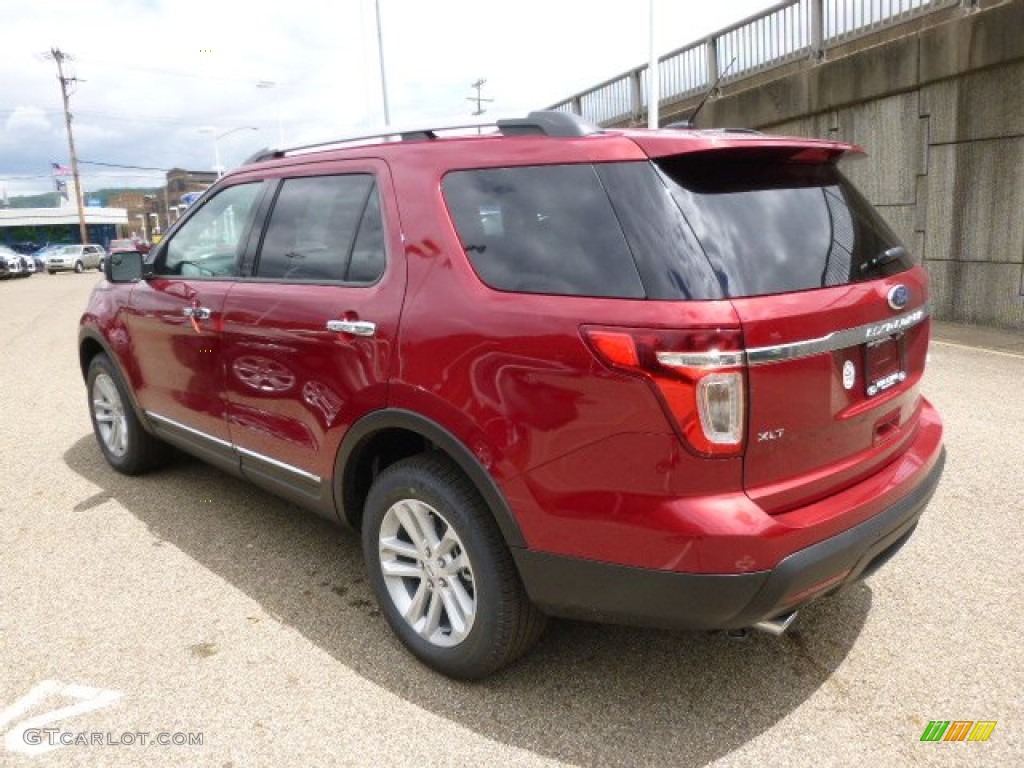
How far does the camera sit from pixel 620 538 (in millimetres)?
2205

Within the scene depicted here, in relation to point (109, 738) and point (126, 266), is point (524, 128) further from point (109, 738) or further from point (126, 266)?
point (126, 266)

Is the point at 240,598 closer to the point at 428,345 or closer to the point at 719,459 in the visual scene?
the point at 428,345

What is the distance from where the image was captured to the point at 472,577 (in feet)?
8.43

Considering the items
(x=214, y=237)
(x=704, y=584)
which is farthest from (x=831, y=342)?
(x=214, y=237)

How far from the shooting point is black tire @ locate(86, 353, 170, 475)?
477 centimetres

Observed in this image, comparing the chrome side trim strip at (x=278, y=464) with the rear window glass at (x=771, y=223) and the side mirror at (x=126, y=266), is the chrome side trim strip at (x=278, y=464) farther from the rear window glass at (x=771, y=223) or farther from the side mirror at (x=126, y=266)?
the rear window glass at (x=771, y=223)

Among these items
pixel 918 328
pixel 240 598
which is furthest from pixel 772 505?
pixel 240 598

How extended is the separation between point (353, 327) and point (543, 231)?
0.82 metres

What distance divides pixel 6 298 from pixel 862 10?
23.1 m

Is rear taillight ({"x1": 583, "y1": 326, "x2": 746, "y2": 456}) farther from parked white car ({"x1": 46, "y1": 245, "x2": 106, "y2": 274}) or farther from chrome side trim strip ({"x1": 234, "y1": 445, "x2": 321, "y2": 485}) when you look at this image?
parked white car ({"x1": 46, "y1": 245, "x2": 106, "y2": 274})

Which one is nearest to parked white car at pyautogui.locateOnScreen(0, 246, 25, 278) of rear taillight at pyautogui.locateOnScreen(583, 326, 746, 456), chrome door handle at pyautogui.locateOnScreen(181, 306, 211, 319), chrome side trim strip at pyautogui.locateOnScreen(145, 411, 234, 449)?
chrome side trim strip at pyautogui.locateOnScreen(145, 411, 234, 449)

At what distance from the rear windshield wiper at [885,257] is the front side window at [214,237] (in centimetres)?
255

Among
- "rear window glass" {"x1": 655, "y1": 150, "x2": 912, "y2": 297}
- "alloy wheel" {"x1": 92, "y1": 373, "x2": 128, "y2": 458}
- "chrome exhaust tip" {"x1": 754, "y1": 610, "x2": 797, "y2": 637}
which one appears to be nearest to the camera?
"rear window glass" {"x1": 655, "y1": 150, "x2": 912, "y2": 297}

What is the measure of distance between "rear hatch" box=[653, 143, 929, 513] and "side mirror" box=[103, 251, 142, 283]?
3195 mm
